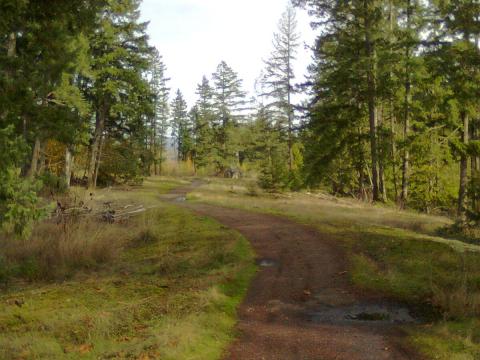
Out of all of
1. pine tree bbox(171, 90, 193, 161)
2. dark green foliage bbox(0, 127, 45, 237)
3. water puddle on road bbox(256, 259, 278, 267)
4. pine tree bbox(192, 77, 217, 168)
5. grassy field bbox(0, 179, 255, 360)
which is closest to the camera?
grassy field bbox(0, 179, 255, 360)

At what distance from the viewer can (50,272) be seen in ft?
37.6

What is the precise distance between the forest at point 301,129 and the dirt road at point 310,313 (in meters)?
0.43

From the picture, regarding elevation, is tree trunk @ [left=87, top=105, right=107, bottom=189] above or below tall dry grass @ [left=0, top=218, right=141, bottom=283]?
above

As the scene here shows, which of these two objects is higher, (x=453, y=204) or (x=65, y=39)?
(x=65, y=39)

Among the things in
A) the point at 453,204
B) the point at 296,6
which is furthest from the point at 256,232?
A: the point at 453,204

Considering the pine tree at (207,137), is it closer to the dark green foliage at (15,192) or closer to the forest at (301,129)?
the forest at (301,129)

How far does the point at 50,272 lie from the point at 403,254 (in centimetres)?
893

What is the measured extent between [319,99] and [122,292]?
21564mm

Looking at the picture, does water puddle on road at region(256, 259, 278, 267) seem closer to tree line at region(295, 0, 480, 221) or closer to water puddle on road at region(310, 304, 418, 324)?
water puddle on road at region(310, 304, 418, 324)

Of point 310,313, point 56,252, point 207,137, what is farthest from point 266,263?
point 207,137

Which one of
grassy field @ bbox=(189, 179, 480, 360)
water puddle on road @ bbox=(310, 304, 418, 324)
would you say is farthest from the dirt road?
grassy field @ bbox=(189, 179, 480, 360)

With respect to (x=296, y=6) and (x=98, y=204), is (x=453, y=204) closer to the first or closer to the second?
(x=296, y=6)

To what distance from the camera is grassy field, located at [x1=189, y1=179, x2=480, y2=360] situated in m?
6.89

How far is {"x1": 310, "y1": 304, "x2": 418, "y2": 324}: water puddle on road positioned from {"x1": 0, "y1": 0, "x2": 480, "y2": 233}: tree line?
534 centimetres
